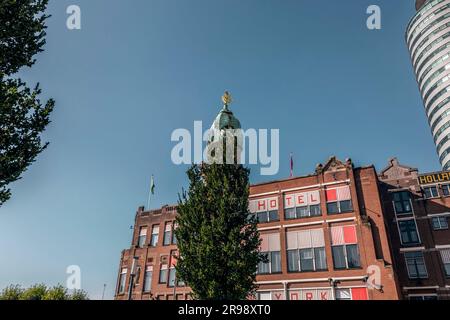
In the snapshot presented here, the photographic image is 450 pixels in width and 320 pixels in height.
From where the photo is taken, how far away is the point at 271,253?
27812 mm

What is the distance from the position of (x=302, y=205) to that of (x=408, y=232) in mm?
12186

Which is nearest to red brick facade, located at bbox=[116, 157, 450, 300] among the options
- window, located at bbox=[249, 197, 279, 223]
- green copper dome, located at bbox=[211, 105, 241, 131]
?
window, located at bbox=[249, 197, 279, 223]

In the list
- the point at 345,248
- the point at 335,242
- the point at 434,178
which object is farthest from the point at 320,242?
the point at 434,178

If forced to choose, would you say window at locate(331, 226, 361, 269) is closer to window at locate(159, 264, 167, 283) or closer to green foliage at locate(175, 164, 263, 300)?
green foliage at locate(175, 164, 263, 300)

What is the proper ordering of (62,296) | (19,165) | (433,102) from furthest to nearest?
(433,102) < (62,296) < (19,165)

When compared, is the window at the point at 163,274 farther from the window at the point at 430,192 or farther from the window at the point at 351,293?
the window at the point at 430,192

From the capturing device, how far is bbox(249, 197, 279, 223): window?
96.7 feet

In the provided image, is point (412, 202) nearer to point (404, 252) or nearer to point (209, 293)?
point (404, 252)

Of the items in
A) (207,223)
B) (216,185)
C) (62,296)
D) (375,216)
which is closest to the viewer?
(207,223)

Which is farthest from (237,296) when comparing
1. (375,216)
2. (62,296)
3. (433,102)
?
(433,102)

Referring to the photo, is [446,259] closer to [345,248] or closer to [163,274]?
[345,248]
